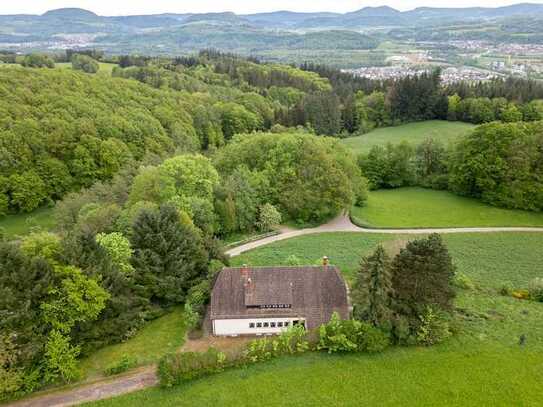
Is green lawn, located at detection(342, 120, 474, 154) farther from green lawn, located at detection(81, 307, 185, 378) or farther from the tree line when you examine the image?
green lawn, located at detection(81, 307, 185, 378)

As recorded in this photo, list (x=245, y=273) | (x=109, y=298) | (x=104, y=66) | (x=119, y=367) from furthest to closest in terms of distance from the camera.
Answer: (x=104, y=66) < (x=245, y=273) < (x=109, y=298) < (x=119, y=367)

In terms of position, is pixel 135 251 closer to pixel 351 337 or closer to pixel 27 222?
pixel 351 337

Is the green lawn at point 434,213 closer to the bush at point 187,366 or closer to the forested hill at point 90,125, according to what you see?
the bush at point 187,366

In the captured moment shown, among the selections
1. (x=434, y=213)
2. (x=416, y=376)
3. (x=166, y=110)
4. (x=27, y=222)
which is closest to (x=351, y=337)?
(x=416, y=376)

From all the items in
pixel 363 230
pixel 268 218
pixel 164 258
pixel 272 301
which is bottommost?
pixel 363 230

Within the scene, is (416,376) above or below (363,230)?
above

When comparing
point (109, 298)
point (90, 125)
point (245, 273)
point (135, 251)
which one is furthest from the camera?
point (90, 125)

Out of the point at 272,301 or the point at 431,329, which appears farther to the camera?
the point at 272,301
